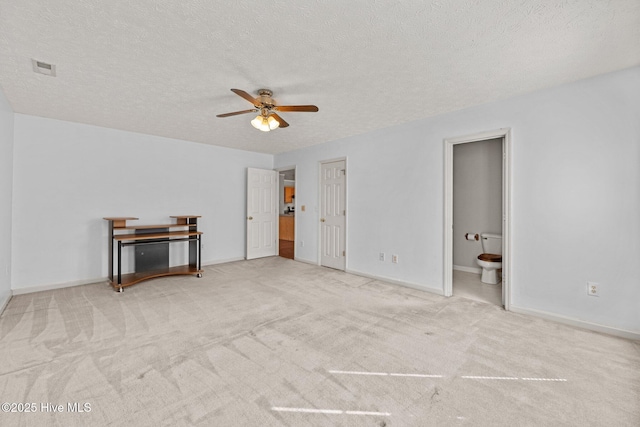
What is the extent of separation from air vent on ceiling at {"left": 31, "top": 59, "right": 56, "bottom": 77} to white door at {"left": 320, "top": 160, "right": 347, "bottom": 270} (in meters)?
3.90

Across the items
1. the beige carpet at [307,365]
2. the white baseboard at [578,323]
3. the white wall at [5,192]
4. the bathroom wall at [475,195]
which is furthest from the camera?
the bathroom wall at [475,195]

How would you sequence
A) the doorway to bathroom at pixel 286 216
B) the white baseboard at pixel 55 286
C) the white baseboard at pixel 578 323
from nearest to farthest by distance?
the white baseboard at pixel 578 323 < the white baseboard at pixel 55 286 < the doorway to bathroom at pixel 286 216

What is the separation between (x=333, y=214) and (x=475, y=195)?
266 cm

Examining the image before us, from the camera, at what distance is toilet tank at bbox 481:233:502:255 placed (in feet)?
15.6

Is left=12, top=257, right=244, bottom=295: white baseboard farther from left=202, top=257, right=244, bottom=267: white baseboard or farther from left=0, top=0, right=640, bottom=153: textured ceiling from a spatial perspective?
left=0, top=0, right=640, bottom=153: textured ceiling

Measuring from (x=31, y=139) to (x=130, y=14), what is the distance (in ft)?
11.4

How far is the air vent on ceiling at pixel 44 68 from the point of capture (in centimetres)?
243

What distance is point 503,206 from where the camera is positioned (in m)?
3.26

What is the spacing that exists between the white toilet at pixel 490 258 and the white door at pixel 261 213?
4279 mm

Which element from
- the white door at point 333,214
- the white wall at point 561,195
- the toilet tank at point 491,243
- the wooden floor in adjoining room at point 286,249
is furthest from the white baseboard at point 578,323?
the wooden floor in adjoining room at point 286,249

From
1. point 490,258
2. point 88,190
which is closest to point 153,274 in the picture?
point 88,190

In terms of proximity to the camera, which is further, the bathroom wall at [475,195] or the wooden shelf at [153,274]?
the bathroom wall at [475,195]

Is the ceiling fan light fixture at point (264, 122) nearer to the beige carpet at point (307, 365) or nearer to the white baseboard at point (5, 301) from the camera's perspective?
the beige carpet at point (307, 365)

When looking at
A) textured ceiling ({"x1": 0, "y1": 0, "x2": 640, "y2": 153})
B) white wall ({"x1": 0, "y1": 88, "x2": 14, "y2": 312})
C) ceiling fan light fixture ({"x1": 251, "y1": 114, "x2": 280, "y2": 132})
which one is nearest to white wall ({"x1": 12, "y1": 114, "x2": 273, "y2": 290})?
white wall ({"x1": 0, "y1": 88, "x2": 14, "y2": 312})
